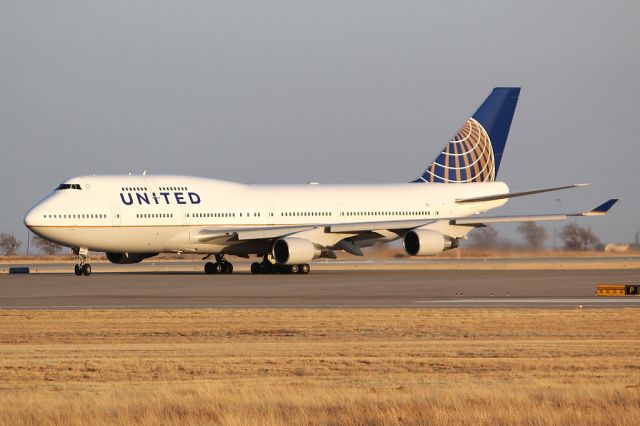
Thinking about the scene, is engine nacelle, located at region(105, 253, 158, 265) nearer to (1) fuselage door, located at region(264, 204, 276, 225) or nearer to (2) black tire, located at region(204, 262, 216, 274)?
(2) black tire, located at region(204, 262, 216, 274)

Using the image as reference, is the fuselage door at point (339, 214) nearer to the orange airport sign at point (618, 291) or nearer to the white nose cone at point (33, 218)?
the white nose cone at point (33, 218)

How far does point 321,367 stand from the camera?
19516 mm

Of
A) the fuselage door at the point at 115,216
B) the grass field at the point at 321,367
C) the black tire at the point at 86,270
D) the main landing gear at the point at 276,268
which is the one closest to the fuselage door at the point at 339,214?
the main landing gear at the point at 276,268

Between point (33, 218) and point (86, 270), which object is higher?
point (33, 218)

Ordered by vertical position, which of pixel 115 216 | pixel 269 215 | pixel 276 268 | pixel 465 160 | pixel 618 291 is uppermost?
pixel 465 160

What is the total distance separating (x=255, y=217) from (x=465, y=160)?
13868 millimetres

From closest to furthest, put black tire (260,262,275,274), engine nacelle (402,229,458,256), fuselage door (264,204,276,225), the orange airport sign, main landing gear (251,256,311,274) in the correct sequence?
the orange airport sign → engine nacelle (402,229,458,256) → main landing gear (251,256,311,274) → black tire (260,262,275,274) → fuselage door (264,204,276,225)

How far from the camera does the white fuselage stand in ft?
169

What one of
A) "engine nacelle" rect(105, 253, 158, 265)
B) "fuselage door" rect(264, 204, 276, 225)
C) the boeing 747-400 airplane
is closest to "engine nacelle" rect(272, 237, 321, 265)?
the boeing 747-400 airplane

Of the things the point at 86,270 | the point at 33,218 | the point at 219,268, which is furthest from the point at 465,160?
the point at 33,218

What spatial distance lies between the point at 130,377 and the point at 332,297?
1928 centimetres

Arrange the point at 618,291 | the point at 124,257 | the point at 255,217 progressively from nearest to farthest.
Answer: the point at 618,291 < the point at 124,257 < the point at 255,217

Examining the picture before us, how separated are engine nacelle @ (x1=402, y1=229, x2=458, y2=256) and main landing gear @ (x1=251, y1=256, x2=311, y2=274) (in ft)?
15.0

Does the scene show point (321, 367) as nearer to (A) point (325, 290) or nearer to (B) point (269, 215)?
(A) point (325, 290)
